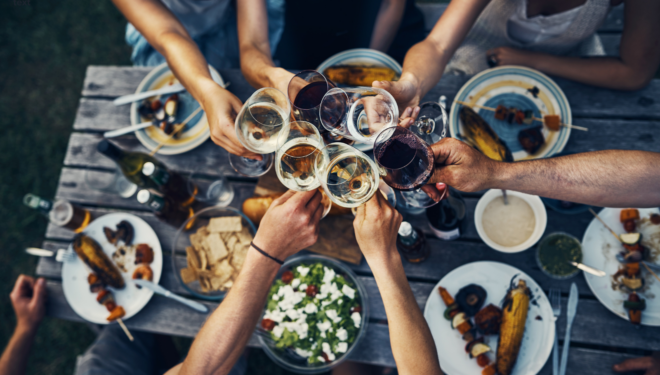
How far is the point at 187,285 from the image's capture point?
2211mm

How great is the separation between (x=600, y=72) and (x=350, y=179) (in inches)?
71.0

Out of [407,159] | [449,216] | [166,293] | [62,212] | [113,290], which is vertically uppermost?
[407,159]

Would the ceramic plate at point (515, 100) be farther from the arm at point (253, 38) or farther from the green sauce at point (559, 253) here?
the arm at point (253, 38)

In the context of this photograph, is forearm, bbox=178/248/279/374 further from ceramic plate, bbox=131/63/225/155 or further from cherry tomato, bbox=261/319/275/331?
ceramic plate, bbox=131/63/225/155

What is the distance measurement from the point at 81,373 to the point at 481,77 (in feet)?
10.8

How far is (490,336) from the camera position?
6.40 feet

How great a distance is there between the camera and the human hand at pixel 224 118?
187 cm

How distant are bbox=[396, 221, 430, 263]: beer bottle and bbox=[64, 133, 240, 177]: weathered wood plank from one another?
121cm

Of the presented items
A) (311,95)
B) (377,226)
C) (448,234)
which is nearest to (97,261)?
(311,95)

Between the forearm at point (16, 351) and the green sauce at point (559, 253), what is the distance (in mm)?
3543

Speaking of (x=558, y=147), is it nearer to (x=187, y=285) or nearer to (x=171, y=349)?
(x=187, y=285)

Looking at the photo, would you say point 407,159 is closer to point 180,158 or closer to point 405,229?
point 405,229

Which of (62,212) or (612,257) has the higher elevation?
(612,257)

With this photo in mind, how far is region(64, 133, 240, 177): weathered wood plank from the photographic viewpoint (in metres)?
2.41
